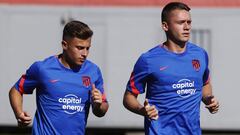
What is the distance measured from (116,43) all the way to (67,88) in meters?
8.20

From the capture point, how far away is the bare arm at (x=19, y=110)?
7457 millimetres

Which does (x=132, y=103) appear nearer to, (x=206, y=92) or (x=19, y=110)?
(x=206, y=92)

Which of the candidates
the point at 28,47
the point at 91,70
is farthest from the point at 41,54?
the point at 91,70

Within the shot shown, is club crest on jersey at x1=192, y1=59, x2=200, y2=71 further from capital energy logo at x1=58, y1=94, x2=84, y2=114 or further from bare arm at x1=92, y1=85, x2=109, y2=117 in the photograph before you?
capital energy logo at x1=58, y1=94, x2=84, y2=114

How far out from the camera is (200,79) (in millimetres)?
7738

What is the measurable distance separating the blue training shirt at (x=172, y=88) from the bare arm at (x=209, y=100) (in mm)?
93

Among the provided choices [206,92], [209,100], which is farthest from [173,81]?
[206,92]

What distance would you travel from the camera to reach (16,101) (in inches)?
307

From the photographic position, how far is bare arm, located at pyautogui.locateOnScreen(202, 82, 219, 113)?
25.1 feet

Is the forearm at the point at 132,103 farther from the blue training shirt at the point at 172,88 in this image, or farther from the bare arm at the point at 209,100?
the bare arm at the point at 209,100

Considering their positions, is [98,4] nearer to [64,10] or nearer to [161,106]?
[64,10]

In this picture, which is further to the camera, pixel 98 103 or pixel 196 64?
pixel 196 64

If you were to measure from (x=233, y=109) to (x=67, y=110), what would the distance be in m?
8.72

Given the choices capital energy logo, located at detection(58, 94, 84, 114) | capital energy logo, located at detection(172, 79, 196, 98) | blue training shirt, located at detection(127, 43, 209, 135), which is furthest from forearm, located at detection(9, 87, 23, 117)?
capital energy logo, located at detection(172, 79, 196, 98)
